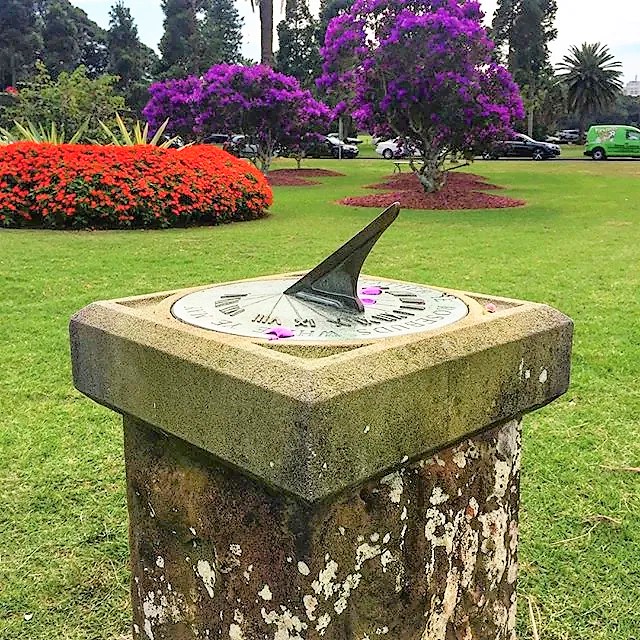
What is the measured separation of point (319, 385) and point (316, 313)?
597mm

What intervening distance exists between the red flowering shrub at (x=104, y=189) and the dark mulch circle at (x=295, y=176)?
318 inches


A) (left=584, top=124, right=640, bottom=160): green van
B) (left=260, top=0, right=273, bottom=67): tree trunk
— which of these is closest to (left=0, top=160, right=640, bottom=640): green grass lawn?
(left=260, top=0, right=273, bottom=67): tree trunk

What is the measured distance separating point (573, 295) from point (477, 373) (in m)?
4.86

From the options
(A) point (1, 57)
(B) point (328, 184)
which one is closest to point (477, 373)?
(B) point (328, 184)

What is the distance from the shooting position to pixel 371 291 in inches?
90.1

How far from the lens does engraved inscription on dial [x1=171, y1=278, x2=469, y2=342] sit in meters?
1.82

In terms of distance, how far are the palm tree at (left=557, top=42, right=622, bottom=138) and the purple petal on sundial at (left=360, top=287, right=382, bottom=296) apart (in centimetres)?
5099

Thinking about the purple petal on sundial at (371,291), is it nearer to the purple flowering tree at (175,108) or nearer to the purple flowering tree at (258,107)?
the purple flowering tree at (258,107)

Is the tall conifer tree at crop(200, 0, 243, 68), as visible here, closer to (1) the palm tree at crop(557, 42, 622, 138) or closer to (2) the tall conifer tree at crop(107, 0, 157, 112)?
(2) the tall conifer tree at crop(107, 0, 157, 112)

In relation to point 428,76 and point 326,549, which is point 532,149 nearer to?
point 428,76

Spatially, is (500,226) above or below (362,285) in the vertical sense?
below

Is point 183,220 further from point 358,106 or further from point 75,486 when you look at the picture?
point 75,486

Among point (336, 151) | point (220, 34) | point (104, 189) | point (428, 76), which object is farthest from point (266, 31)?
point (220, 34)

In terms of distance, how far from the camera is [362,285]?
2.40 metres
